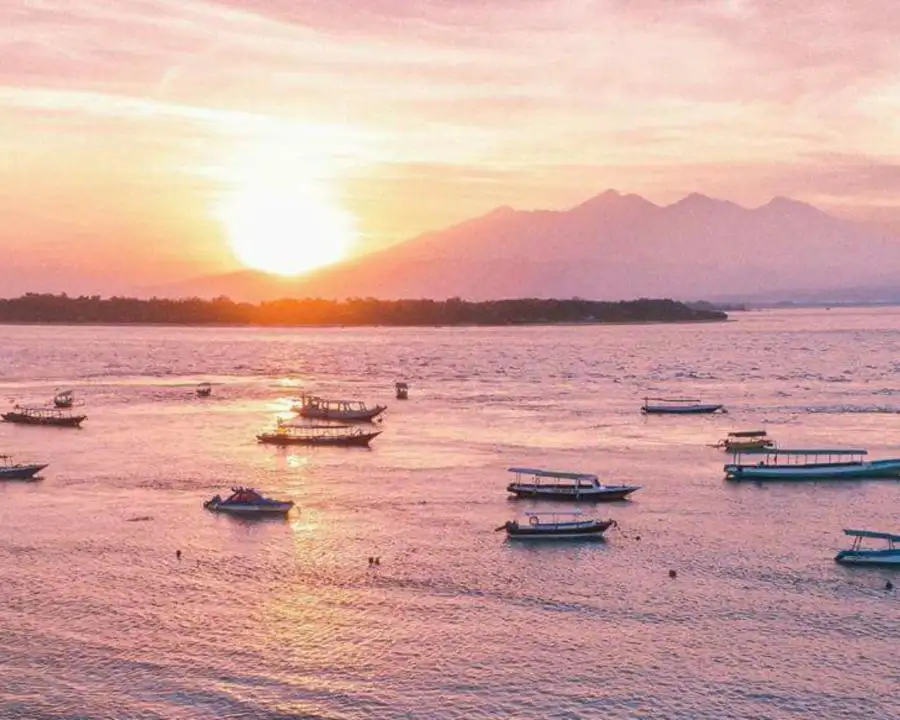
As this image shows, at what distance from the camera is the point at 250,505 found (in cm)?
5675

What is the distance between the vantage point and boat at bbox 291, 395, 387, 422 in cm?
9762

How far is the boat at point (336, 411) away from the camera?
97625mm

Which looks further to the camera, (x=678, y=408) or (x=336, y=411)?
(x=678, y=408)

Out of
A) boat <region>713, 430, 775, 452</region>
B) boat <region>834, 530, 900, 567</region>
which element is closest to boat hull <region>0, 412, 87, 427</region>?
boat <region>713, 430, 775, 452</region>

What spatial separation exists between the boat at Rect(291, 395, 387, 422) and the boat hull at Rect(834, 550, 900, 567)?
5603 centimetres

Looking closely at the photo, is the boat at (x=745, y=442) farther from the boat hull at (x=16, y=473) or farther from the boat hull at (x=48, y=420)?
the boat hull at (x=48, y=420)

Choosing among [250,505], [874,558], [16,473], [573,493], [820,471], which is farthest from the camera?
[820,471]

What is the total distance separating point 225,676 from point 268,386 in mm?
103520

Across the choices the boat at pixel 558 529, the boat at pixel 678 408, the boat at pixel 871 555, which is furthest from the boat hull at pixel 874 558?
the boat at pixel 678 408

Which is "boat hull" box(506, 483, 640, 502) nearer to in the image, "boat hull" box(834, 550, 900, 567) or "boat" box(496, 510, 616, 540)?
"boat" box(496, 510, 616, 540)

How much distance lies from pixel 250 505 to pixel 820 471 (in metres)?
37.4

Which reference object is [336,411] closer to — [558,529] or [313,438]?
[313,438]

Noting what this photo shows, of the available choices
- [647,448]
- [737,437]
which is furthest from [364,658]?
[737,437]

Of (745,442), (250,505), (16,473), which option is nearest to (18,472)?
(16,473)
